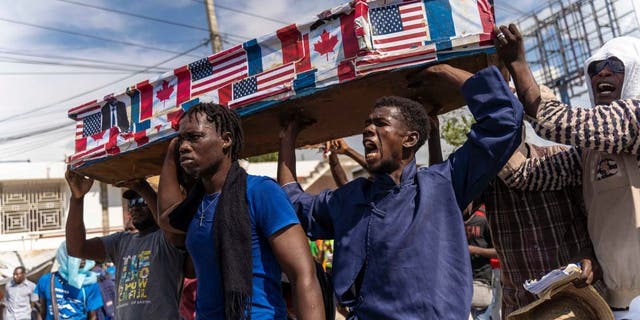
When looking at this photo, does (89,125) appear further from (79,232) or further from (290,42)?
(290,42)

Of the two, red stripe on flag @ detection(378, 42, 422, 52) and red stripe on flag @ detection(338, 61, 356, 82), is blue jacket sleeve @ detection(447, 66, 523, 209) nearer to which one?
red stripe on flag @ detection(378, 42, 422, 52)

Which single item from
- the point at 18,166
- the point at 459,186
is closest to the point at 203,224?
the point at 459,186

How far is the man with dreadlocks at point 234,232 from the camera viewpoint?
2.04 meters

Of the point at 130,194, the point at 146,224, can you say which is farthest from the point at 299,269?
the point at 130,194

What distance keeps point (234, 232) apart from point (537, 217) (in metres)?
1.31

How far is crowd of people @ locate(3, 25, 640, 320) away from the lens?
1984 millimetres

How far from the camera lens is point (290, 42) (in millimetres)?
2641

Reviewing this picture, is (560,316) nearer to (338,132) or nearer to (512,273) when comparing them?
(512,273)

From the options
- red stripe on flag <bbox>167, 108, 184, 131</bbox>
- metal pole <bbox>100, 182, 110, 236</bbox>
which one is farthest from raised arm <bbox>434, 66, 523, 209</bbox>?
metal pole <bbox>100, 182, 110, 236</bbox>

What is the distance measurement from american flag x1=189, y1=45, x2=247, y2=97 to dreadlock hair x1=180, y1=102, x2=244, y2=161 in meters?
0.36

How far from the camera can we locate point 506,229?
2.60 m

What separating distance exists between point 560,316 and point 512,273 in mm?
414

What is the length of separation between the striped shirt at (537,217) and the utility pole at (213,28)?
429 inches

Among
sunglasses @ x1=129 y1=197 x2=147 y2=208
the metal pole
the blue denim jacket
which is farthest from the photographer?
the metal pole
